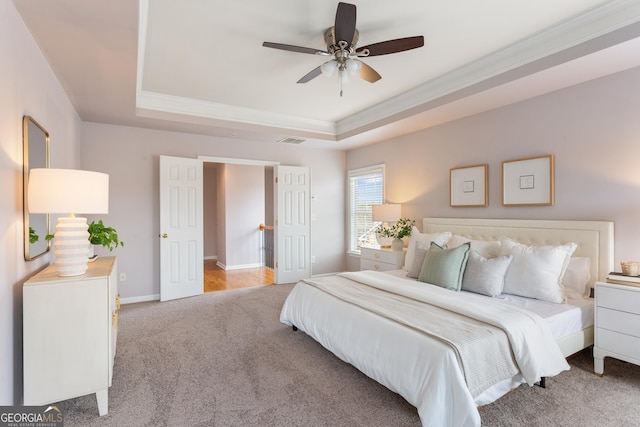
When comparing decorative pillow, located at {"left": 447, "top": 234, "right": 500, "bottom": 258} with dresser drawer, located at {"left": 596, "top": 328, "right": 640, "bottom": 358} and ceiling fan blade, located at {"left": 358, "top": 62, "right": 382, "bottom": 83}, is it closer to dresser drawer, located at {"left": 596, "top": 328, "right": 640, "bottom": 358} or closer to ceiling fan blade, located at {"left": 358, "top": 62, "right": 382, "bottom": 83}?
dresser drawer, located at {"left": 596, "top": 328, "right": 640, "bottom": 358}

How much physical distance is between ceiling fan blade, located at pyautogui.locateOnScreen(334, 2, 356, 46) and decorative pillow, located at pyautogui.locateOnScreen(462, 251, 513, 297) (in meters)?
2.18

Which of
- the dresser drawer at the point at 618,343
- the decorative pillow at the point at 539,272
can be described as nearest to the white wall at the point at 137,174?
the decorative pillow at the point at 539,272

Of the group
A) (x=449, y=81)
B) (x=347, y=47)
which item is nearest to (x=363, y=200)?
(x=449, y=81)

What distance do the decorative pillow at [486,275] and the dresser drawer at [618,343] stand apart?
0.71 m

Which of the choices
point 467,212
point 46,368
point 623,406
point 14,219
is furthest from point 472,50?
point 46,368

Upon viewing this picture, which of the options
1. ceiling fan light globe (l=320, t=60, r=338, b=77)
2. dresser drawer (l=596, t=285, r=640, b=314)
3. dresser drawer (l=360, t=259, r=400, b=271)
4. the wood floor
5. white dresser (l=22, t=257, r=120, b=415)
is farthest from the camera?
the wood floor

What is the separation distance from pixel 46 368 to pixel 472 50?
3944 mm

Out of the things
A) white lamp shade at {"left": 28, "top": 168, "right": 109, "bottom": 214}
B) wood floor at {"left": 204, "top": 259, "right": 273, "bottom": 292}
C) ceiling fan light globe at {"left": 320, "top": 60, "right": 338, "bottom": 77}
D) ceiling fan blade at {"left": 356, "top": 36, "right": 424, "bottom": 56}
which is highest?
ceiling fan blade at {"left": 356, "top": 36, "right": 424, "bottom": 56}

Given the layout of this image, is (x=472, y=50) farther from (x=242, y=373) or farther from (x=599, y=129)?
(x=242, y=373)

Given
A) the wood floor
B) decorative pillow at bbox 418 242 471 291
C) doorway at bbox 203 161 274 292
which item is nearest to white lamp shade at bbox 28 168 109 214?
decorative pillow at bbox 418 242 471 291

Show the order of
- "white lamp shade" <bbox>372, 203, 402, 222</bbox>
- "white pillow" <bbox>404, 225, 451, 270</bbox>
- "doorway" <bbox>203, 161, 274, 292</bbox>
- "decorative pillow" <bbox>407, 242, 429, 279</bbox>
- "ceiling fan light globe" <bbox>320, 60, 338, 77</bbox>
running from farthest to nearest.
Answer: "doorway" <bbox>203, 161, 274, 292</bbox>
"white lamp shade" <bbox>372, 203, 402, 222</bbox>
"white pillow" <bbox>404, 225, 451, 270</bbox>
"decorative pillow" <bbox>407, 242, 429, 279</bbox>
"ceiling fan light globe" <bbox>320, 60, 338, 77</bbox>

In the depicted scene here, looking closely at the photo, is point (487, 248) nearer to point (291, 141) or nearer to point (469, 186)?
point (469, 186)

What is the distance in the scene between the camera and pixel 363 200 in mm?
5941

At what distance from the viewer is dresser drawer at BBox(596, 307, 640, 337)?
225cm
